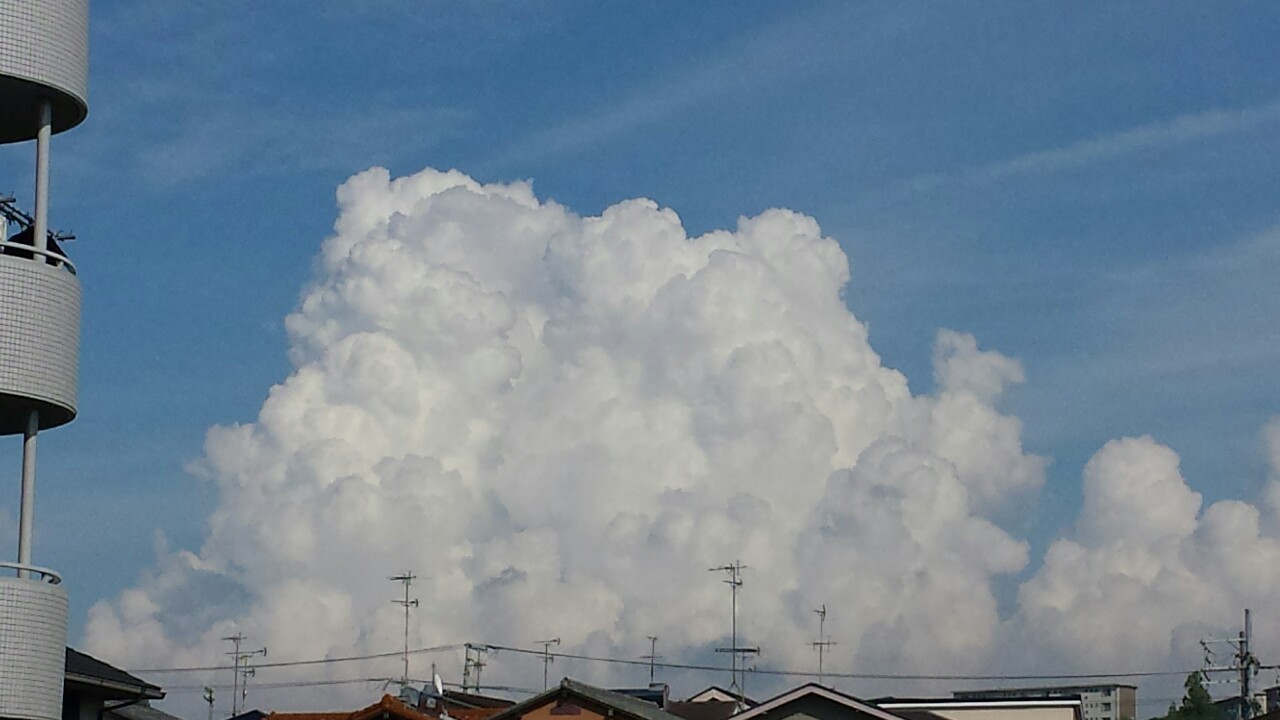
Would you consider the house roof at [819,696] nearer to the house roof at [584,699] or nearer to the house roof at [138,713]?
the house roof at [584,699]

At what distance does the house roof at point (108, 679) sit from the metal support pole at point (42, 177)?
1079 cm

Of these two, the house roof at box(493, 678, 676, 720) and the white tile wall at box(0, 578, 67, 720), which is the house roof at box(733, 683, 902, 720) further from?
the white tile wall at box(0, 578, 67, 720)

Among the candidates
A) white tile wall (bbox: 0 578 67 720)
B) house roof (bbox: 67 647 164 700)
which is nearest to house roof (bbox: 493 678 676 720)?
house roof (bbox: 67 647 164 700)

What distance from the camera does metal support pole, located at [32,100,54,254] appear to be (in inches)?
1077

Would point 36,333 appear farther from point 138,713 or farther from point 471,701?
point 471,701

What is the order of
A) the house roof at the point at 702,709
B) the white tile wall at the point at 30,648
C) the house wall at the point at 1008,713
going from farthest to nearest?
the house roof at the point at 702,709 < the house wall at the point at 1008,713 < the white tile wall at the point at 30,648

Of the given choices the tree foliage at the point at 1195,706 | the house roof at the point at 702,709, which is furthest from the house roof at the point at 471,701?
the tree foliage at the point at 1195,706

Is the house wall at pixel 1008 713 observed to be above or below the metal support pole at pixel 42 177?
below

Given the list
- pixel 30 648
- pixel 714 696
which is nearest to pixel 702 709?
pixel 714 696

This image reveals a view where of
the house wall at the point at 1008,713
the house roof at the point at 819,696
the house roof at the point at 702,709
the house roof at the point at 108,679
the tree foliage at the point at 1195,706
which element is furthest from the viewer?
the tree foliage at the point at 1195,706

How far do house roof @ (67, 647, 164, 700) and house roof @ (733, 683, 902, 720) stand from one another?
24.4 metres

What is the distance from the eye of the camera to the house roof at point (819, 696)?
186 feet

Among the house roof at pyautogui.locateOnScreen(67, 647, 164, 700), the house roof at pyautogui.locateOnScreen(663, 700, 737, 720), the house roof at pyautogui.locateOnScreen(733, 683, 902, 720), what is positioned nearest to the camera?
the house roof at pyautogui.locateOnScreen(67, 647, 164, 700)

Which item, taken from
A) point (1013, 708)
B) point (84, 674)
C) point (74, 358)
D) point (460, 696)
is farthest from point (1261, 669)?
point (74, 358)
